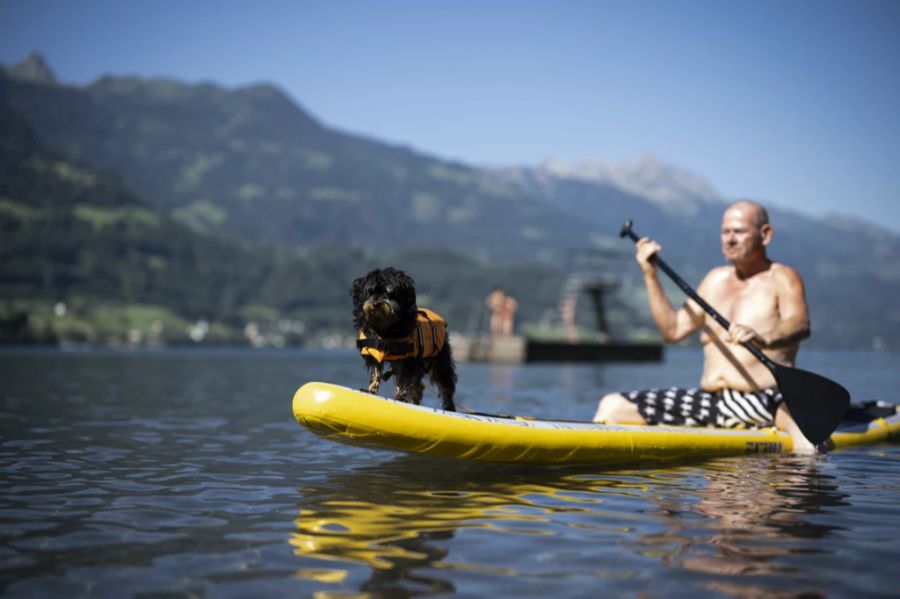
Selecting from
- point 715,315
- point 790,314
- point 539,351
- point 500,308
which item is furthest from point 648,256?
point 500,308

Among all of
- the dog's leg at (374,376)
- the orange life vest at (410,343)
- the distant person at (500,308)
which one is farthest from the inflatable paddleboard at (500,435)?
the distant person at (500,308)

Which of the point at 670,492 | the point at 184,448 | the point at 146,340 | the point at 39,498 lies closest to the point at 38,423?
the point at 184,448

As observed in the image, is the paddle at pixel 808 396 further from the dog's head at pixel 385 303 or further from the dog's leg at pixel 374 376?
the dog's leg at pixel 374 376

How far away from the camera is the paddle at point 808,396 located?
7.58m

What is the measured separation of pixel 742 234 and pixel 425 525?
178 inches

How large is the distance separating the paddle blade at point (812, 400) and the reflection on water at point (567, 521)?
1.42 feet

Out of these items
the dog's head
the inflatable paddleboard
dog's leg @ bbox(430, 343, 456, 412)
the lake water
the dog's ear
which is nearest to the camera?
the lake water

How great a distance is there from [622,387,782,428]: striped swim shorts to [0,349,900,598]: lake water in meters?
0.41

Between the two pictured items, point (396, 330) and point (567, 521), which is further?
point (396, 330)

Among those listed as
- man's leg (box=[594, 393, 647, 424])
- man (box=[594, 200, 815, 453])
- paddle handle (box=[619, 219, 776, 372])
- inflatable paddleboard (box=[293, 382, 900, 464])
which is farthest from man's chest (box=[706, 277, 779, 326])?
man's leg (box=[594, 393, 647, 424])

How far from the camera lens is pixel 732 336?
7.51m

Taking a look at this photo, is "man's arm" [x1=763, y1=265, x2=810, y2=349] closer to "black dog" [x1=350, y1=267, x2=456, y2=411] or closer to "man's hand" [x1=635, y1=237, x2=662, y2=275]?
"man's hand" [x1=635, y1=237, x2=662, y2=275]

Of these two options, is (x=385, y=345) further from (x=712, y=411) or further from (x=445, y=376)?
(x=712, y=411)

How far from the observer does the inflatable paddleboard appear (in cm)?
605
